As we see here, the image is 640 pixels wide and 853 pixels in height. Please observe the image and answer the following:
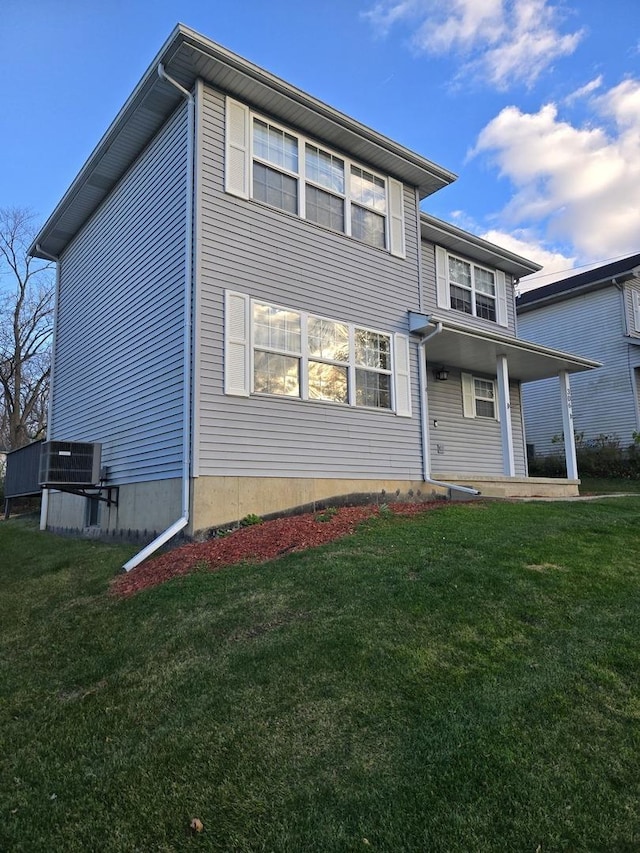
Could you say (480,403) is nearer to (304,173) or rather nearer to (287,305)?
(287,305)

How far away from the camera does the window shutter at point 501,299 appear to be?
44.8 feet

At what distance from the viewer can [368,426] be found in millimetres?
9352

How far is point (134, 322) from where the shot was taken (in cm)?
949

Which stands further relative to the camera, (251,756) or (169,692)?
(169,692)

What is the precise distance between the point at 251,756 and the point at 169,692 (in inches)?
36.0

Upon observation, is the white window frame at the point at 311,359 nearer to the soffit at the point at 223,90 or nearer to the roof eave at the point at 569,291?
the soffit at the point at 223,90

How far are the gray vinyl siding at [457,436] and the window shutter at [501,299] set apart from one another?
2.00 metres

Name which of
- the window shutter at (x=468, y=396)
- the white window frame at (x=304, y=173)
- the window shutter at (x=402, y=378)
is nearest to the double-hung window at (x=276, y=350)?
the white window frame at (x=304, y=173)

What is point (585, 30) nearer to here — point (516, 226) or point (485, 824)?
point (485, 824)

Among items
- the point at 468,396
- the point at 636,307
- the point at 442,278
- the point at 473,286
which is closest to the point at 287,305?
the point at 442,278

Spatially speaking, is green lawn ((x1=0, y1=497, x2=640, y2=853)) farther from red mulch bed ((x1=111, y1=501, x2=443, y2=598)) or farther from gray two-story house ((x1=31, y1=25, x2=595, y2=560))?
gray two-story house ((x1=31, y1=25, x2=595, y2=560))

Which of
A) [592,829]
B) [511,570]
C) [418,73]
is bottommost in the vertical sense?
[592,829]

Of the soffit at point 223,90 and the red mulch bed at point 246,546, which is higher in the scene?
the soffit at point 223,90

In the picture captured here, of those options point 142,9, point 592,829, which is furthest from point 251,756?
point 142,9
